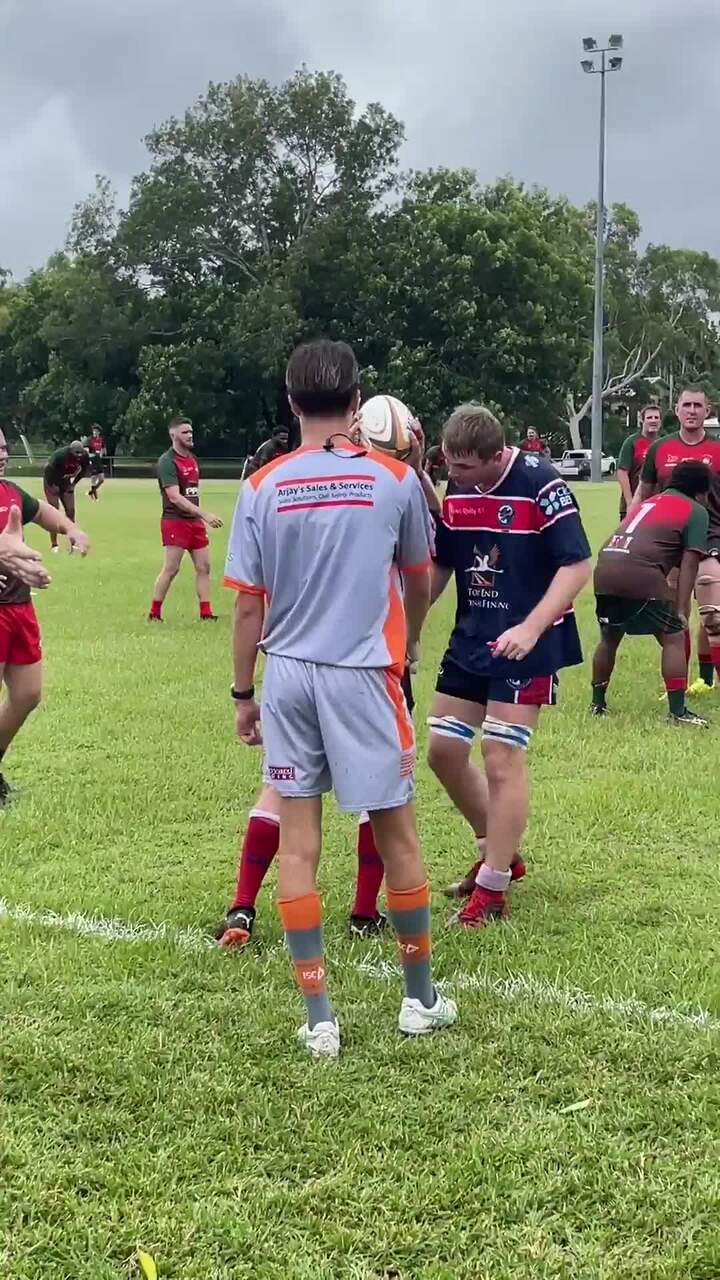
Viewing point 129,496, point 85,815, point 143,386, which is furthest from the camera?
point 143,386

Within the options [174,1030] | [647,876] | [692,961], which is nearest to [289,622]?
[174,1030]

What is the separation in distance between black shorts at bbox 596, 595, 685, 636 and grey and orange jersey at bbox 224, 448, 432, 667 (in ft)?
15.2

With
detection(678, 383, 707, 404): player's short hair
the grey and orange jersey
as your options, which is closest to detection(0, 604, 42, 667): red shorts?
the grey and orange jersey

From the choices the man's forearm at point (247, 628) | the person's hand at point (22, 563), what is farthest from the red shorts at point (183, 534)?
the man's forearm at point (247, 628)

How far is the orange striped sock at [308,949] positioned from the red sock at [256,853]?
899mm

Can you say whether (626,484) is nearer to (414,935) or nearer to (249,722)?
(249,722)

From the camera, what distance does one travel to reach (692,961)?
13.0 ft

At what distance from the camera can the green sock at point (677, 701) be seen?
7781 mm

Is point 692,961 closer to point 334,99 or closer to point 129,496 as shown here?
point 129,496

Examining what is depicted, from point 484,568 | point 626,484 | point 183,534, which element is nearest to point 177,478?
point 183,534

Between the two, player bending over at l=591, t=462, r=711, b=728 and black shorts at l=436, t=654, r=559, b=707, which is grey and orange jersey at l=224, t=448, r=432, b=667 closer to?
black shorts at l=436, t=654, r=559, b=707

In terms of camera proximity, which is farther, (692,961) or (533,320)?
(533,320)

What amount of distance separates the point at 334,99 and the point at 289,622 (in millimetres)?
53911

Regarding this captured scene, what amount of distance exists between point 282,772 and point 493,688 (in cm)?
128
